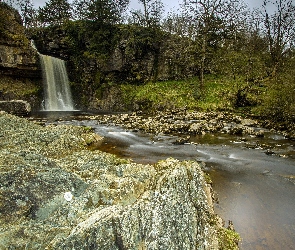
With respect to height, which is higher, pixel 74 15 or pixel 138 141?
pixel 74 15

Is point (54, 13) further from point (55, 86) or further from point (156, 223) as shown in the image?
point (156, 223)

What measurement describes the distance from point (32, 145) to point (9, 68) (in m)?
22.5

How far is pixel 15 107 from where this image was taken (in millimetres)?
A: 20344

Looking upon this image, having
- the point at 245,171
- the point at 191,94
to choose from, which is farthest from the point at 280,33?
the point at 245,171

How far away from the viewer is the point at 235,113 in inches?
698

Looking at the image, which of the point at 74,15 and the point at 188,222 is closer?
the point at 188,222

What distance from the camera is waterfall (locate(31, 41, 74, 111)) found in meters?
27.0

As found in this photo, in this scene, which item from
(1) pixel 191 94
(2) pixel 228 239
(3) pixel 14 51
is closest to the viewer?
(2) pixel 228 239

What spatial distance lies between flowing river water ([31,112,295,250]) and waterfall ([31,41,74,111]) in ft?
56.5

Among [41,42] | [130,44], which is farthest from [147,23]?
[41,42]

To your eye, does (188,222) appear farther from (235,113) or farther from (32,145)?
(235,113)

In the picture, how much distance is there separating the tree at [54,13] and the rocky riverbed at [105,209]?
32.1 m

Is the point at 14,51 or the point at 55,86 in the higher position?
the point at 14,51

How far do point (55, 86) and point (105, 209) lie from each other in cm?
2714
